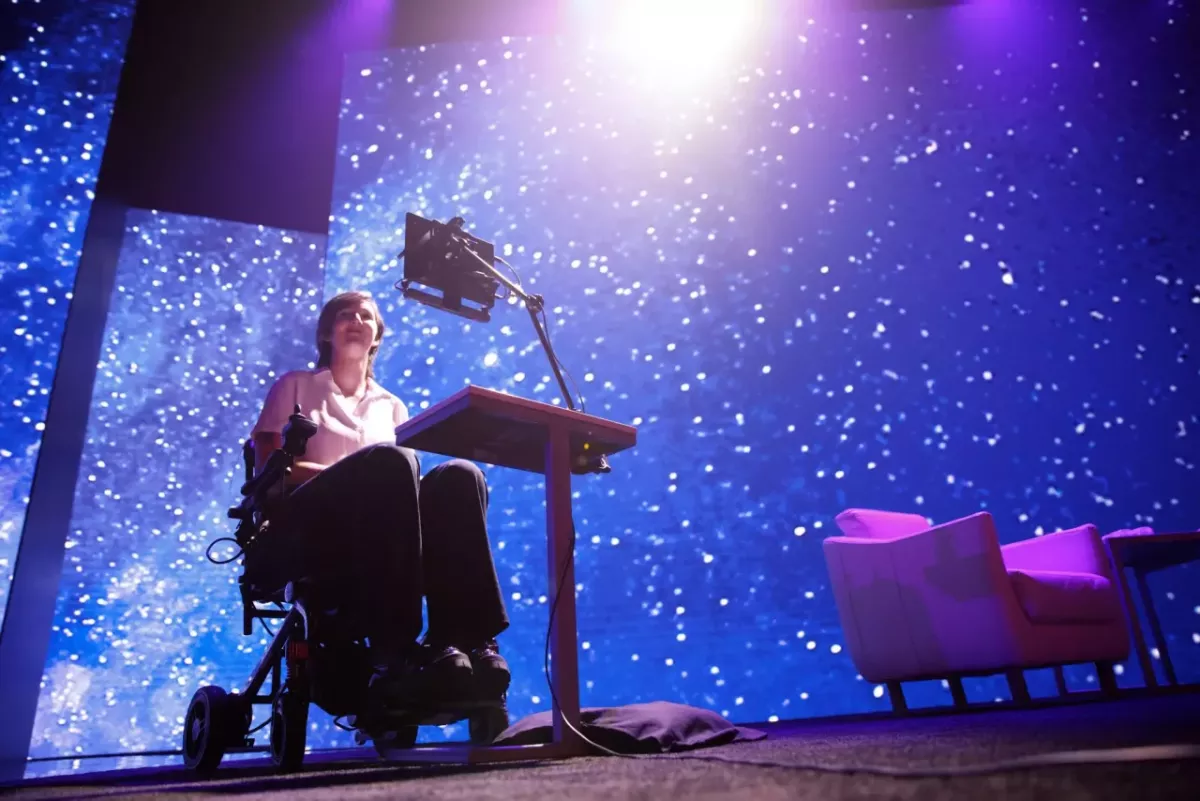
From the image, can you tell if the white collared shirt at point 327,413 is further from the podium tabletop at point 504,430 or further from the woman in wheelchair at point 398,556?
the podium tabletop at point 504,430

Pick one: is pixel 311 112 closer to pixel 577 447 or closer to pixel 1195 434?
pixel 577 447

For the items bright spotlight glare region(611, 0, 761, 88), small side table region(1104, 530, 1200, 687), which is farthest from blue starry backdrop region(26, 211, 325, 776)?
small side table region(1104, 530, 1200, 687)

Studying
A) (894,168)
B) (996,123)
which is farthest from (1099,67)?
(894,168)

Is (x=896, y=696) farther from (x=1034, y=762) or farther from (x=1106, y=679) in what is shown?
(x=1034, y=762)

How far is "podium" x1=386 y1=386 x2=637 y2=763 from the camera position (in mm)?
1326

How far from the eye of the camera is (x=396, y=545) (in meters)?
1.39

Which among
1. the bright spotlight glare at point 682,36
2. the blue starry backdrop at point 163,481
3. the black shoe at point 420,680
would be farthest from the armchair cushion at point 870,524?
the bright spotlight glare at point 682,36

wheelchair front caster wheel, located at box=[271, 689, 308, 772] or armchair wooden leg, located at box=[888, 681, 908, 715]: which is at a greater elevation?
wheelchair front caster wheel, located at box=[271, 689, 308, 772]

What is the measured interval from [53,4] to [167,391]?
5.56 feet

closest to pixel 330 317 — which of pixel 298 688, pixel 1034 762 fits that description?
pixel 298 688

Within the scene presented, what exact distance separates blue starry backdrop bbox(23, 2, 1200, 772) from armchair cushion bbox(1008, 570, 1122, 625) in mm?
1055

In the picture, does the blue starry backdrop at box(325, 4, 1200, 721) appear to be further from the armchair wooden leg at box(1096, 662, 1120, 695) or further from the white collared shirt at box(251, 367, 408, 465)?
the white collared shirt at box(251, 367, 408, 465)

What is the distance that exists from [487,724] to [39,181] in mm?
2913

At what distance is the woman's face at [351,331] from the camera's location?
1988 mm
